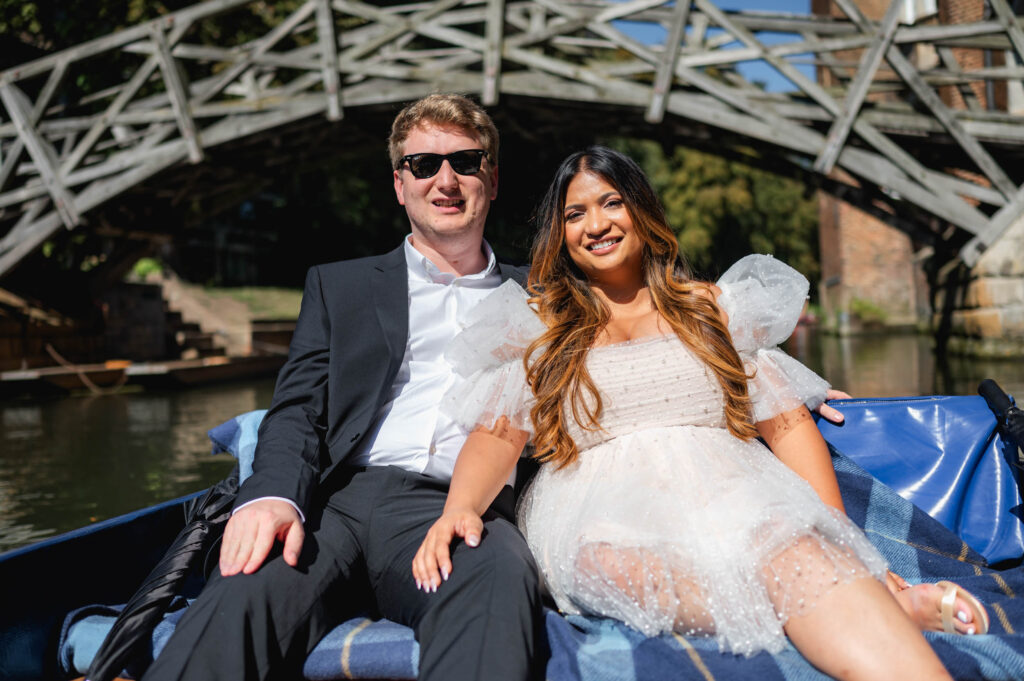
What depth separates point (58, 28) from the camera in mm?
11312

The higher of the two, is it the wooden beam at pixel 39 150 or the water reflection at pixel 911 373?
the wooden beam at pixel 39 150

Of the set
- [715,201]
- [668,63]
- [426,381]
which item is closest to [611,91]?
[668,63]

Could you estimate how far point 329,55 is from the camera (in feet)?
27.6

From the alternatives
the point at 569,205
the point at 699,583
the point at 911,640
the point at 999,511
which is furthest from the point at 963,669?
Result: the point at 569,205

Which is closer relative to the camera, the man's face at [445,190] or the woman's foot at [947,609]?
the woman's foot at [947,609]

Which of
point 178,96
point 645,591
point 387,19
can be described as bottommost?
point 645,591

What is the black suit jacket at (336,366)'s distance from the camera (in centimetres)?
198

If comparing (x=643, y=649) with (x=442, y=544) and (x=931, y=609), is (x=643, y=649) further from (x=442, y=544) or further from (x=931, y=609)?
(x=931, y=609)

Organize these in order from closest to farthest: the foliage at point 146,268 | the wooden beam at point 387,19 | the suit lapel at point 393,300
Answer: the suit lapel at point 393,300 → the wooden beam at point 387,19 → the foliage at point 146,268

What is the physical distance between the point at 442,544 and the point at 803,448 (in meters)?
0.95

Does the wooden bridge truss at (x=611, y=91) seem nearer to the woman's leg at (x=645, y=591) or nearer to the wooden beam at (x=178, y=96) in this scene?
the wooden beam at (x=178, y=96)

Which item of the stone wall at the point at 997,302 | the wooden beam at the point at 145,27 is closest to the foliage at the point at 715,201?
the stone wall at the point at 997,302

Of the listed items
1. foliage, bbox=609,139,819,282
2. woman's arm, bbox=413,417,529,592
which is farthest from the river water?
foliage, bbox=609,139,819,282

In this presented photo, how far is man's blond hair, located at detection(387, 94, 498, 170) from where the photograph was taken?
7.51ft
